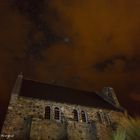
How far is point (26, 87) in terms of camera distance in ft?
86.5

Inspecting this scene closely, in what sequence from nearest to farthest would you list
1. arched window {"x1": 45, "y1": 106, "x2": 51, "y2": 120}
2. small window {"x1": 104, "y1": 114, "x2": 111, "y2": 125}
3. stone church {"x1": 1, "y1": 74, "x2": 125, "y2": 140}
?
stone church {"x1": 1, "y1": 74, "x2": 125, "y2": 140} → arched window {"x1": 45, "y1": 106, "x2": 51, "y2": 120} → small window {"x1": 104, "y1": 114, "x2": 111, "y2": 125}

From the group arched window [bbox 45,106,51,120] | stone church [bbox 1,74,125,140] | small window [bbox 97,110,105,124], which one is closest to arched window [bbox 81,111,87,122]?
stone church [bbox 1,74,125,140]

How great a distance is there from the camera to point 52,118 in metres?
21.3

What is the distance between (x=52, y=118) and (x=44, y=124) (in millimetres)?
1530

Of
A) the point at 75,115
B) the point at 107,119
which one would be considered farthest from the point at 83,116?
the point at 107,119

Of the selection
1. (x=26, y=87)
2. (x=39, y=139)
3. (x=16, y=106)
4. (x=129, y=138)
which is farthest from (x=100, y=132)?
(x=129, y=138)

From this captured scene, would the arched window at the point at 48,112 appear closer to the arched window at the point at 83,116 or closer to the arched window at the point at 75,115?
the arched window at the point at 75,115

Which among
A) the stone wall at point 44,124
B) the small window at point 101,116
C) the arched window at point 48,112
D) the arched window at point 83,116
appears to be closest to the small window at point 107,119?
the small window at point 101,116

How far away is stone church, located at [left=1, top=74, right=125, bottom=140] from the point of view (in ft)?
63.5

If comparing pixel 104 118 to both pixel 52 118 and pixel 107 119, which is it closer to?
pixel 107 119

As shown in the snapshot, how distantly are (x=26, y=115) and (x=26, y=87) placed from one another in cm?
618

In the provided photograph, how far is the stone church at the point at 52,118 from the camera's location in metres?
19.3

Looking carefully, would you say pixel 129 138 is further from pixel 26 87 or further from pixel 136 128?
pixel 26 87

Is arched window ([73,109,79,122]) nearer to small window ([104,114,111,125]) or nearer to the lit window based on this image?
the lit window
